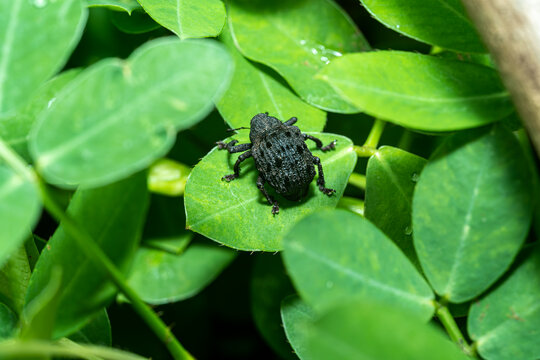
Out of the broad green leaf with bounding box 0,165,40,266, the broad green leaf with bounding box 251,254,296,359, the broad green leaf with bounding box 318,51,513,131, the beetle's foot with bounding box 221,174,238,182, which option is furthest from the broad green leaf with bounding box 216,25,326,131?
→ the broad green leaf with bounding box 0,165,40,266

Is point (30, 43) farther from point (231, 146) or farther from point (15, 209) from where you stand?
point (231, 146)

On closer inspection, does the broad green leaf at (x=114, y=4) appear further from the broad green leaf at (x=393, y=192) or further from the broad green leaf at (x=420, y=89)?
the broad green leaf at (x=393, y=192)

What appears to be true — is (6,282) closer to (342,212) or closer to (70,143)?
(70,143)

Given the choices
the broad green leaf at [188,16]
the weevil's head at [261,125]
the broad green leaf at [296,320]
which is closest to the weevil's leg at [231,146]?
the weevil's head at [261,125]

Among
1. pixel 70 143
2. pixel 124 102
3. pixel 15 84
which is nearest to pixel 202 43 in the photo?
pixel 124 102

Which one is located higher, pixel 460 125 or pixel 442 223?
pixel 460 125

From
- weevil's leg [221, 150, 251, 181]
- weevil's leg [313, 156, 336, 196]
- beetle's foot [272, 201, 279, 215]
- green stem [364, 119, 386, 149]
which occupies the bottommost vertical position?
beetle's foot [272, 201, 279, 215]

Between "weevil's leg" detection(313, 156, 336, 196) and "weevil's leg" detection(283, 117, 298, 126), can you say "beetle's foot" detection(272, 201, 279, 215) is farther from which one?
"weevil's leg" detection(283, 117, 298, 126)
